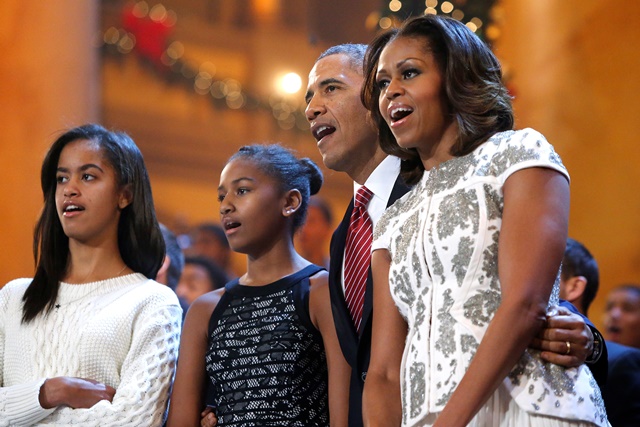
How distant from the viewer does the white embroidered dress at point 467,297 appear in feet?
6.31

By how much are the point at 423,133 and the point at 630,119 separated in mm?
5035

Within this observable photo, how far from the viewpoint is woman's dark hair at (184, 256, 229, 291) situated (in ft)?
18.2

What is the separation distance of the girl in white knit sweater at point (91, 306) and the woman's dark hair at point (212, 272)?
7.58 ft

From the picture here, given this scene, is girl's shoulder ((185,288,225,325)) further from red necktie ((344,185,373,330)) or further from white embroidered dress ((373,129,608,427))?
white embroidered dress ((373,129,608,427))

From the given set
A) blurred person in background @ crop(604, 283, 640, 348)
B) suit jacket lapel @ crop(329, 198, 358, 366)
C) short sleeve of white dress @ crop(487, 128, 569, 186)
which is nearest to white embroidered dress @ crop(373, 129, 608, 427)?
short sleeve of white dress @ crop(487, 128, 569, 186)

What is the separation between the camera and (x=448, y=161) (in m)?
2.18

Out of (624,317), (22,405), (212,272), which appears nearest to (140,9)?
(212,272)

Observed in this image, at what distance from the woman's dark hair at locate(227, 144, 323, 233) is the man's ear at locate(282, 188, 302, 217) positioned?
0.06 feet

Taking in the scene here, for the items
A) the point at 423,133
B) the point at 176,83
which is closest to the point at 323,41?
the point at 176,83

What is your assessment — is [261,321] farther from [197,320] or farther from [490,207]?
[490,207]

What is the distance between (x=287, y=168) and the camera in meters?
3.20

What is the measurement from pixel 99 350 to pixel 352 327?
847 millimetres

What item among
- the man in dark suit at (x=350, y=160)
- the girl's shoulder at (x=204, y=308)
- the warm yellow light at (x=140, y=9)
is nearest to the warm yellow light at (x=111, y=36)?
the warm yellow light at (x=140, y=9)

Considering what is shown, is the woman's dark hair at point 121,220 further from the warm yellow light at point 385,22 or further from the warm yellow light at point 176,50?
the warm yellow light at point 176,50
